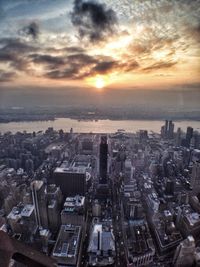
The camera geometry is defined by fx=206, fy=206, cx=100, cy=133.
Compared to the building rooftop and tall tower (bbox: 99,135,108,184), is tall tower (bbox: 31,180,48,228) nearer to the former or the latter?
the building rooftop

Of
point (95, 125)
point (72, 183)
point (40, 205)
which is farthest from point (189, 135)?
point (40, 205)

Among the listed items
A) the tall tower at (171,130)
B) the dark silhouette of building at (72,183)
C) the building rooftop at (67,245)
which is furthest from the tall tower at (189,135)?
the building rooftop at (67,245)

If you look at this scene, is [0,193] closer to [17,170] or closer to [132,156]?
[17,170]

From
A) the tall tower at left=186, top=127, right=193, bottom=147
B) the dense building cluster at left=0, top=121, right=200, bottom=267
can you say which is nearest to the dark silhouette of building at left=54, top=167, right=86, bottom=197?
the dense building cluster at left=0, top=121, right=200, bottom=267

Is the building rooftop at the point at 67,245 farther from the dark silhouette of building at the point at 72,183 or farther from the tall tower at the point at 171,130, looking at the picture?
the tall tower at the point at 171,130

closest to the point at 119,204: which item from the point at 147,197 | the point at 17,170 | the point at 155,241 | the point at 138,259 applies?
the point at 147,197

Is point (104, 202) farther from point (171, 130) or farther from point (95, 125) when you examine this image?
point (95, 125)
